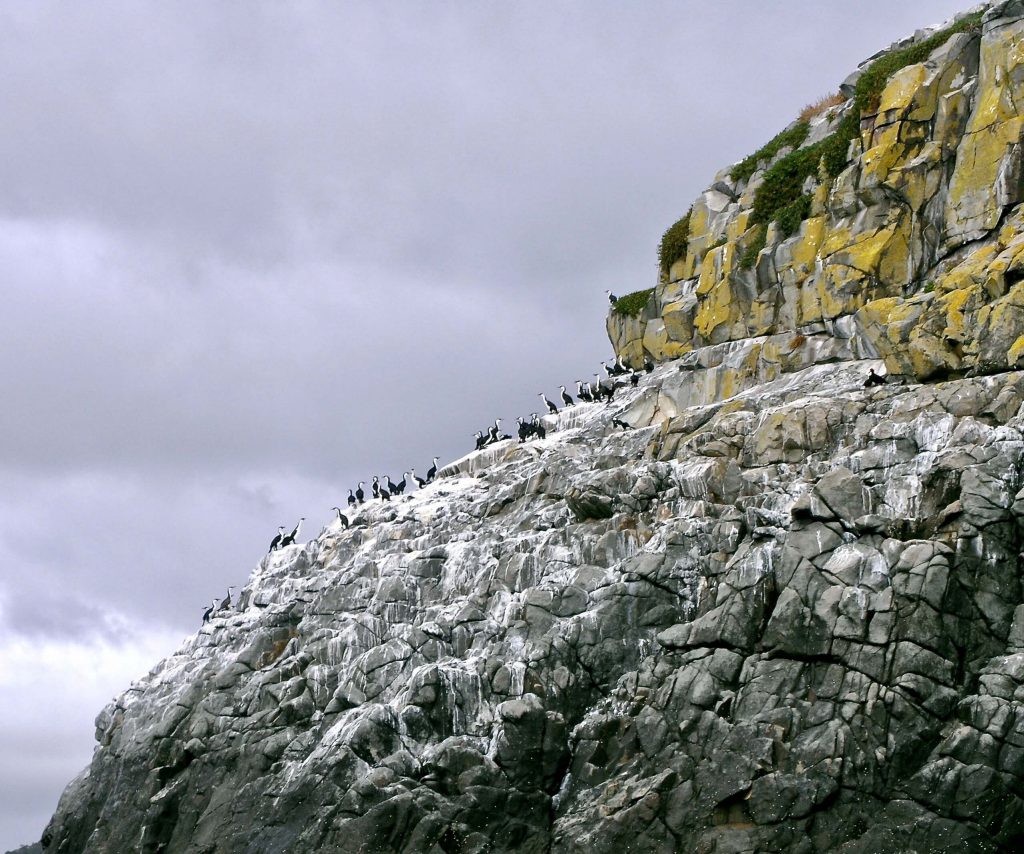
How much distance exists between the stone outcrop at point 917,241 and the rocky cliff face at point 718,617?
0.16 meters

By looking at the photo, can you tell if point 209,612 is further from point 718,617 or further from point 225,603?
point 718,617

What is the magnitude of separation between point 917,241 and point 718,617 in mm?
24989

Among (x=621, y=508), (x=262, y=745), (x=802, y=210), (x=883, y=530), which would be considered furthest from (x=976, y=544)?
(x=802, y=210)

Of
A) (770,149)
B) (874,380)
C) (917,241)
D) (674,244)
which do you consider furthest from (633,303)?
(874,380)

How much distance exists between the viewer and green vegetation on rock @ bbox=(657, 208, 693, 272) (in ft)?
246

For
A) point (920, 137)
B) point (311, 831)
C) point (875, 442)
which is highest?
point (920, 137)

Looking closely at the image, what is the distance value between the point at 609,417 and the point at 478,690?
2411cm

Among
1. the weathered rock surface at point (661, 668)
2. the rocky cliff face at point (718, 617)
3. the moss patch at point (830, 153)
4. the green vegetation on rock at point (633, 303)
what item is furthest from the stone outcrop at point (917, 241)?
the green vegetation on rock at point (633, 303)

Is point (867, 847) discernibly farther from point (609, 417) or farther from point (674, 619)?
point (609, 417)

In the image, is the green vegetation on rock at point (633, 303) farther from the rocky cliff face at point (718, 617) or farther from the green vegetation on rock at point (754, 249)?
the rocky cliff face at point (718, 617)

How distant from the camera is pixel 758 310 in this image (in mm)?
64312

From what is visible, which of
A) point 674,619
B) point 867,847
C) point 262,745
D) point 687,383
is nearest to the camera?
point 867,847

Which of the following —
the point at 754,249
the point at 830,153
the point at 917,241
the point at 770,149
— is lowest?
the point at 917,241

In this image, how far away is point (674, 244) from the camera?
247 feet
